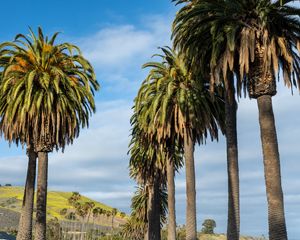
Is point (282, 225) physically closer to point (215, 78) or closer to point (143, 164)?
point (215, 78)

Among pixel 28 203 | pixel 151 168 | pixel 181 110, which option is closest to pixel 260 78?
pixel 181 110

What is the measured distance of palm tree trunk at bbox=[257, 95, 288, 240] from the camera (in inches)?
766

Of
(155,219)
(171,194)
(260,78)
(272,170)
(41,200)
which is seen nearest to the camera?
(272,170)

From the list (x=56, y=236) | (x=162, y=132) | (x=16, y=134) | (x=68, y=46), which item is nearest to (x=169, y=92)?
(x=162, y=132)

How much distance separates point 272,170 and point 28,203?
55.5 feet

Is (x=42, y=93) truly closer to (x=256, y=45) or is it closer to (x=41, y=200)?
(x=41, y=200)

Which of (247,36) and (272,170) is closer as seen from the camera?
(272,170)

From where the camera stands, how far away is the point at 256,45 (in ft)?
73.2

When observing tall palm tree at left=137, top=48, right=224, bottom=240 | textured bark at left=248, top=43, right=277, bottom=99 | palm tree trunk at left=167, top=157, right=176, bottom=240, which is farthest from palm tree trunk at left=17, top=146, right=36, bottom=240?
textured bark at left=248, top=43, right=277, bottom=99

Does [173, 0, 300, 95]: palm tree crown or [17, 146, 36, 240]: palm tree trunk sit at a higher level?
[173, 0, 300, 95]: palm tree crown

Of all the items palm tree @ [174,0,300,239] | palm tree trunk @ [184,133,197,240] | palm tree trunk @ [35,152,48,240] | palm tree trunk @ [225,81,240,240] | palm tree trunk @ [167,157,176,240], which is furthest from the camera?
palm tree trunk @ [167,157,176,240]

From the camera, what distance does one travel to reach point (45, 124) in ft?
98.0

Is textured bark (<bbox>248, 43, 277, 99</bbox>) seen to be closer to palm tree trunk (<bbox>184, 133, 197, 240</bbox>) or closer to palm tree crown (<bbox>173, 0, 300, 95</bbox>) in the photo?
palm tree crown (<bbox>173, 0, 300, 95</bbox>)

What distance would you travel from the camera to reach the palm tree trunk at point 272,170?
1945 centimetres
